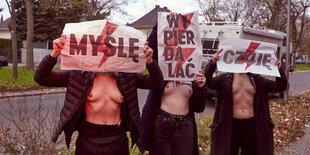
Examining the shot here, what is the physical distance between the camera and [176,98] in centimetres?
343

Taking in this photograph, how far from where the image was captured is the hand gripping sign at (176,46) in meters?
3.49

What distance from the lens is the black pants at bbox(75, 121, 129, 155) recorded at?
271 cm

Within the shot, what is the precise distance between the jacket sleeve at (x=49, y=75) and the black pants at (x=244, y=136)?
226 centimetres

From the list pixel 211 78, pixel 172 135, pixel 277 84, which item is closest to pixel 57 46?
pixel 172 135

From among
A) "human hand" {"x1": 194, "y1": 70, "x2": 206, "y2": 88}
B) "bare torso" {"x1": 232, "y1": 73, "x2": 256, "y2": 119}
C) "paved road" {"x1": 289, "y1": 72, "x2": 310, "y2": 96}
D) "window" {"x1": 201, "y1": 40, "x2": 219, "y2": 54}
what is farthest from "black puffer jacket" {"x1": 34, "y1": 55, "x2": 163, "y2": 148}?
"paved road" {"x1": 289, "y1": 72, "x2": 310, "y2": 96}

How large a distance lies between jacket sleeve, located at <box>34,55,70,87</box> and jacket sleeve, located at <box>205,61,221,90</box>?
1.86 metres

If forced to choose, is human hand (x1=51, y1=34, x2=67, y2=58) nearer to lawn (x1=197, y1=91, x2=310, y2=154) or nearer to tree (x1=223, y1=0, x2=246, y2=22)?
lawn (x1=197, y1=91, x2=310, y2=154)

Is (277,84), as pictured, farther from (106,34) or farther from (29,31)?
(29,31)

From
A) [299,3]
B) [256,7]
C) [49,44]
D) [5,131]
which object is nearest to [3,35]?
[49,44]

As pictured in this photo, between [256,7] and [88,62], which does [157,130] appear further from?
[256,7]

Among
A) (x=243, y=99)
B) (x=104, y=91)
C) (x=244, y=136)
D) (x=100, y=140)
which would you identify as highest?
(x=104, y=91)

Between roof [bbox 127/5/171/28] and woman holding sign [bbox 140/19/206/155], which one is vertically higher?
roof [bbox 127/5/171/28]

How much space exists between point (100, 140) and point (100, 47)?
871 mm

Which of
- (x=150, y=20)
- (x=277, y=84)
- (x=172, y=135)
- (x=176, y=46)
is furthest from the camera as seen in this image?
(x=150, y=20)
